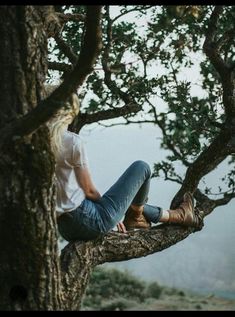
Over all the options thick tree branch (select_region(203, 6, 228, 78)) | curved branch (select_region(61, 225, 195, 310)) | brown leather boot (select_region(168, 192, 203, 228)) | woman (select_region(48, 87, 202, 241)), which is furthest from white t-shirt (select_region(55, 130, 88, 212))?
thick tree branch (select_region(203, 6, 228, 78))

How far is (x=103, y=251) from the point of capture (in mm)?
3723

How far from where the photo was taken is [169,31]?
4.55 metres

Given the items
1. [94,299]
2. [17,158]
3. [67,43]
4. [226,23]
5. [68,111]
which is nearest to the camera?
[17,158]

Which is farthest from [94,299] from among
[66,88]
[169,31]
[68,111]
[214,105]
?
[66,88]

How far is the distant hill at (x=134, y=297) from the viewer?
6594mm

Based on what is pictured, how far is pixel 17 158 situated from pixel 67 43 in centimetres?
238

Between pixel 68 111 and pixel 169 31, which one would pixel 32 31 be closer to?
pixel 68 111

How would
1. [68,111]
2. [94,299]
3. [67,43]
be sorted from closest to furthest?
[68,111], [67,43], [94,299]

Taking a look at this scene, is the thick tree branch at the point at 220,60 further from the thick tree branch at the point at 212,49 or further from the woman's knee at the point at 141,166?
the woman's knee at the point at 141,166

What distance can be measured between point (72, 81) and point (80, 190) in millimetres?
952

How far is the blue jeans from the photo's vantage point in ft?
11.5

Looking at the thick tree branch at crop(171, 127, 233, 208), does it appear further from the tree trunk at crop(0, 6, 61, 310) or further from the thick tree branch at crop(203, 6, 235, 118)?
the tree trunk at crop(0, 6, 61, 310)

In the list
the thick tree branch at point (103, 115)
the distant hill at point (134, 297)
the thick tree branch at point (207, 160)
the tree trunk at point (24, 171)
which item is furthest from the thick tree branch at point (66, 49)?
the distant hill at point (134, 297)

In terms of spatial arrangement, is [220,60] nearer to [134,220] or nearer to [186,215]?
[186,215]
